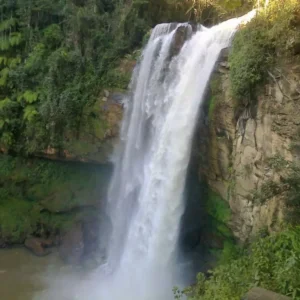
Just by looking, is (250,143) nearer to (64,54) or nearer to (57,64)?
(57,64)

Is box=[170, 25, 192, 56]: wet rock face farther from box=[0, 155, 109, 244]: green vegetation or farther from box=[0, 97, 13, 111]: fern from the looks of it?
box=[0, 97, 13, 111]: fern

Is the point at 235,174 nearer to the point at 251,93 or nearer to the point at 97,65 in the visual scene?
the point at 251,93

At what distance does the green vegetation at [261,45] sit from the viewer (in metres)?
6.98

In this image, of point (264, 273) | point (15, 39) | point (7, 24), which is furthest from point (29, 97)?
point (264, 273)

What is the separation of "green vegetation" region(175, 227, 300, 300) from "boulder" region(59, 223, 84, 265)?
6.04 metres

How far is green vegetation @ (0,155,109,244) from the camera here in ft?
42.4

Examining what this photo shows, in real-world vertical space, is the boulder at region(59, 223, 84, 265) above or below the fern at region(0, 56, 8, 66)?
below

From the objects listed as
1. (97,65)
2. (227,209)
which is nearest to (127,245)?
(227,209)

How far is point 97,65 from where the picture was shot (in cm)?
1270

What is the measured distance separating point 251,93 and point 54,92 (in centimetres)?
698

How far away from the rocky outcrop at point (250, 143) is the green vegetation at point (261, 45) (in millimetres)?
242

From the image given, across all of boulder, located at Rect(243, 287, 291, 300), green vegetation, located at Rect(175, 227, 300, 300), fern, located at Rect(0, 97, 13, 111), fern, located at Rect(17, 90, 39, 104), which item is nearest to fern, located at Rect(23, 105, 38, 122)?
fern, located at Rect(17, 90, 39, 104)

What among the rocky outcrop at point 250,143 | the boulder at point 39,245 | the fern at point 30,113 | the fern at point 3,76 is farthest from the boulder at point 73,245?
the fern at point 3,76

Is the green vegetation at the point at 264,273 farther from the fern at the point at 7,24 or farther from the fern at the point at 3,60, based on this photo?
the fern at the point at 7,24
